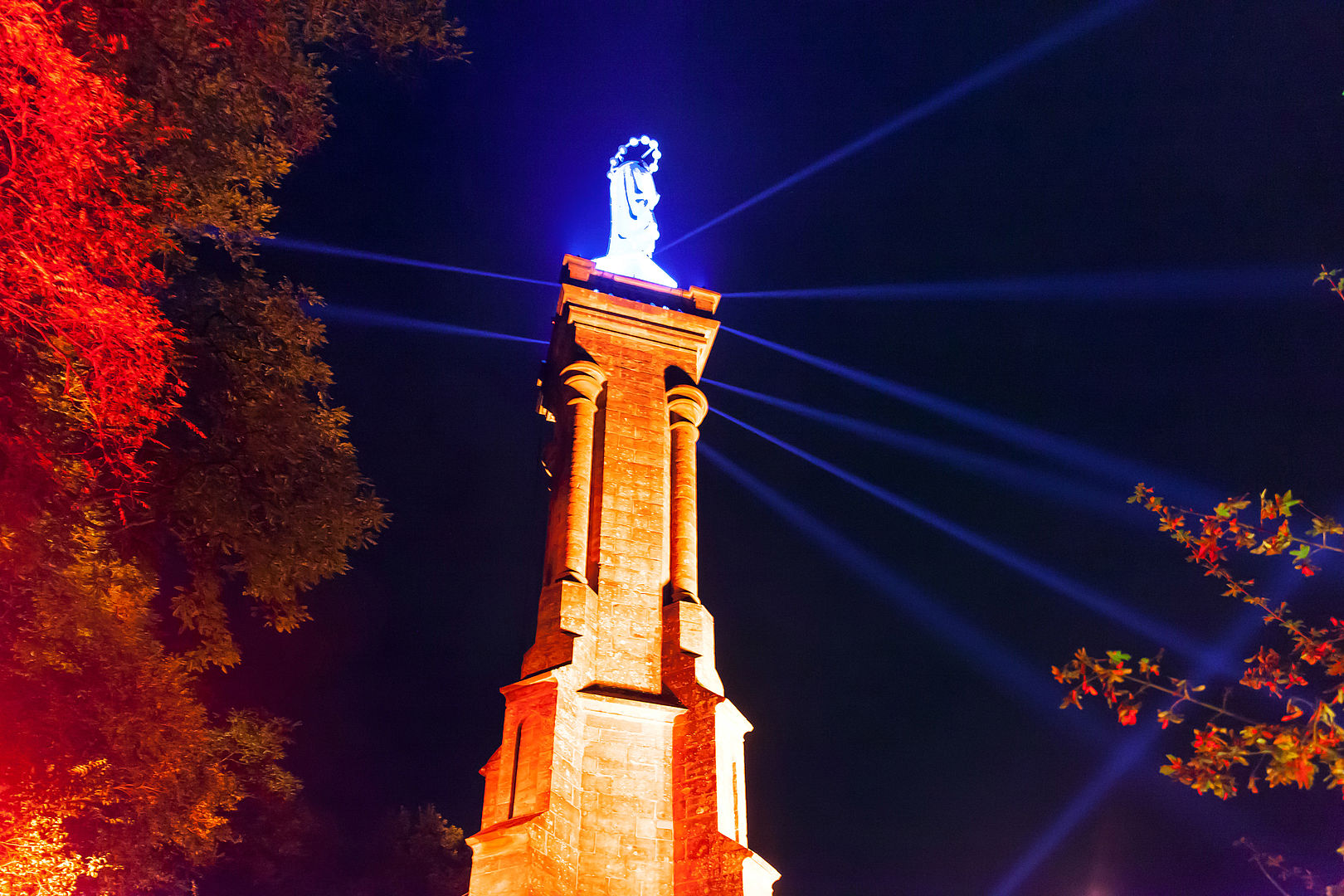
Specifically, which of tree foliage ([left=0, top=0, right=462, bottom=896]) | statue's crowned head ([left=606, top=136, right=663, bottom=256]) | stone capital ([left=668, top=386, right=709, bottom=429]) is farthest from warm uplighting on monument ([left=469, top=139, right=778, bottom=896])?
tree foliage ([left=0, top=0, right=462, bottom=896])

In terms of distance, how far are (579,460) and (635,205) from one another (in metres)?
5.05

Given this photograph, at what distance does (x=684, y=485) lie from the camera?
12727 millimetres

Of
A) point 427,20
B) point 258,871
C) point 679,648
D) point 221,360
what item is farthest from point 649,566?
point 258,871

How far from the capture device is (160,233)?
35.6ft

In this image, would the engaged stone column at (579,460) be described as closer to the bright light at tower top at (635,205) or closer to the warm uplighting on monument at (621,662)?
the warm uplighting on monument at (621,662)

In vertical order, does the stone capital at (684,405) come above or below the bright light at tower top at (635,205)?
below

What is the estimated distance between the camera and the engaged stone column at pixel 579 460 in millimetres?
11664

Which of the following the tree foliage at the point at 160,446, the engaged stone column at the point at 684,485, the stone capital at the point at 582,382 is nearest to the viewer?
the tree foliage at the point at 160,446

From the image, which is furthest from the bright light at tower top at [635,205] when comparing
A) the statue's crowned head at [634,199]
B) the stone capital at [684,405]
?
the stone capital at [684,405]

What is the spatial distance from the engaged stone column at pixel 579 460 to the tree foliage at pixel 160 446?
11.6ft

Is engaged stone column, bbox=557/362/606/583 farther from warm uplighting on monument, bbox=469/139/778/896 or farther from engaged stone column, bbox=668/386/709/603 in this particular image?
engaged stone column, bbox=668/386/709/603

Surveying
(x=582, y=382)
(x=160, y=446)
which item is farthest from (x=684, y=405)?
(x=160, y=446)

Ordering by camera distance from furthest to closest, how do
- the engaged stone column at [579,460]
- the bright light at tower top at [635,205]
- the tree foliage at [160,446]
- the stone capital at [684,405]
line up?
the bright light at tower top at [635,205] < the stone capital at [684,405] < the engaged stone column at [579,460] < the tree foliage at [160,446]

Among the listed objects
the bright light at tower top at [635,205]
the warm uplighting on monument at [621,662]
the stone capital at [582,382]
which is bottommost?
the warm uplighting on monument at [621,662]
